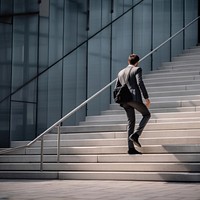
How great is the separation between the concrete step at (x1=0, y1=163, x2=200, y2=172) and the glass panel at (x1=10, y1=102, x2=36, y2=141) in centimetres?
273

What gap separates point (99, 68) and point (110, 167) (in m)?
6.21

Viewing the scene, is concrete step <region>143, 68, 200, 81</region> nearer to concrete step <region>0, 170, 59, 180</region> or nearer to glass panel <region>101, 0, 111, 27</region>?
glass panel <region>101, 0, 111, 27</region>

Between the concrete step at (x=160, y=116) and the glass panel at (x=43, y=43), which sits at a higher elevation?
the glass panel at (x=43, y=43)

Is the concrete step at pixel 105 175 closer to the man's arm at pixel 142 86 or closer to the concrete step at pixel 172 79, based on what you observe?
the man's arm at pixel 142 86

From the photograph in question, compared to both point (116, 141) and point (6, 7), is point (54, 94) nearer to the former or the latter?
point (6, 7)

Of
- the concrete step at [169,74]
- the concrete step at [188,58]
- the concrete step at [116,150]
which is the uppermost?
the concrete step at [188,58]

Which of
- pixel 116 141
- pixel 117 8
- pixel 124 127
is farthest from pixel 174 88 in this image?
pixel 117 8

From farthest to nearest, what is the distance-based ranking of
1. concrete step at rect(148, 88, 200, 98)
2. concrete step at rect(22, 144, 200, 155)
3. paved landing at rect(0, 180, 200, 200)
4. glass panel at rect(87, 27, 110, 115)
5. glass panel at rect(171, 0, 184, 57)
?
glass panel at rect(171, 0, 184, 57)
glass panel at rect(87, 27, 110, 115)
concrete step at rect(148, 88, 200, 98)
concrete step at rect(22, 144, 200, 155)
paved landing at rect(0, 180, 200, 200)

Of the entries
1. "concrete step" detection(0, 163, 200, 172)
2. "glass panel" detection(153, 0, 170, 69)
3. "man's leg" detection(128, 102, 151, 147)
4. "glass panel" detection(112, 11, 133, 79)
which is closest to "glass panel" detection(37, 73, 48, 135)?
"glass panel" detection(112, 11, 133, 79)

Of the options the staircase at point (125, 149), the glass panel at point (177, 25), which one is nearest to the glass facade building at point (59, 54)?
the glass panel at point (177, 25)

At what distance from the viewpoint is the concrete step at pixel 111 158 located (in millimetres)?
10079

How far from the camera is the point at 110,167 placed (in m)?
10.5

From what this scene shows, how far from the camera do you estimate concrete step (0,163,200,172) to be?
9.88 metres

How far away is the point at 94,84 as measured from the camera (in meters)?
16.2
